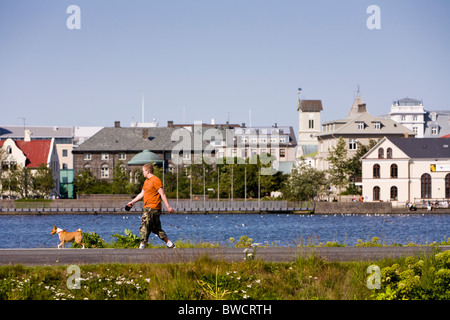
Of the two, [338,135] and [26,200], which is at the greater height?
[338,135]

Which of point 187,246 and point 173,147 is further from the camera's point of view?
point 173,147

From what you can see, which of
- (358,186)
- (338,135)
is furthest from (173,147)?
(358,186)

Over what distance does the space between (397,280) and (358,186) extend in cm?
9643

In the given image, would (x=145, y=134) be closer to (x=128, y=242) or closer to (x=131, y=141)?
(x=131, y=141)

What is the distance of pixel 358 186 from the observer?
4377 inches

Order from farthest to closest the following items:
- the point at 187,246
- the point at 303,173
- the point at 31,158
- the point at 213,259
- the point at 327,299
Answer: the point at 31,158
the point at 303,173
the point at 187,246
the point at 213,259
the point at 327,299

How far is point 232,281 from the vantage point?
16.1m

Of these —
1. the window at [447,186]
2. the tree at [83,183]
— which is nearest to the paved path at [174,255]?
the window at [447,186]

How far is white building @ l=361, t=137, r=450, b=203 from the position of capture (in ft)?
336

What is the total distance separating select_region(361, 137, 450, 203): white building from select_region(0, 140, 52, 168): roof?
2313 inches

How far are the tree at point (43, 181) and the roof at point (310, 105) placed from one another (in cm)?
6324

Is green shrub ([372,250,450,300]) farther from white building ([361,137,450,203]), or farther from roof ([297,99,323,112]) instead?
roof ([297,99,323,112])

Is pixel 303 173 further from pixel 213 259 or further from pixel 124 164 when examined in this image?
pixel 213 259

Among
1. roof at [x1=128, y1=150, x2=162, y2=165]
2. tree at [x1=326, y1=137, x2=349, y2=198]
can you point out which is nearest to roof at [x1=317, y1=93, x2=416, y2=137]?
tree at [x1=326, y1=137, x2=349, y2=198]
